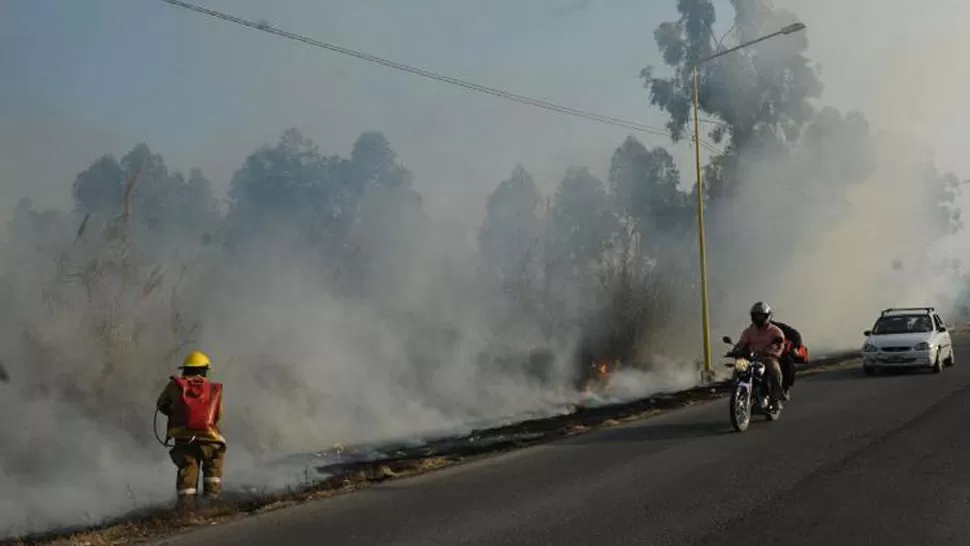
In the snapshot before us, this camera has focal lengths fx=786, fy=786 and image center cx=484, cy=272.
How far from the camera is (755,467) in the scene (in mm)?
7656

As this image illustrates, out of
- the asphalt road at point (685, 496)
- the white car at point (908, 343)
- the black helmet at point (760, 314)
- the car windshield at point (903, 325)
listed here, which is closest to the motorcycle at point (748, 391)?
the asphalt road at point (685, 496)

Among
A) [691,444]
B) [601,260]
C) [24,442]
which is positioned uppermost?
[601,260]

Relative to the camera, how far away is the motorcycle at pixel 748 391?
10117 millimetres

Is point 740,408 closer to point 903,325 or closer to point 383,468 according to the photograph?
point 383,468

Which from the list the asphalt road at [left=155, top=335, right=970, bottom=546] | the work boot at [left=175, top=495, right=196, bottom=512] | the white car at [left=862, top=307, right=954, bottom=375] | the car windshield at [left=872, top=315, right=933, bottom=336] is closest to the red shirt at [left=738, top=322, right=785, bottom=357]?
the asphalt road at [left=155, top=335, right=970, bottom=546]

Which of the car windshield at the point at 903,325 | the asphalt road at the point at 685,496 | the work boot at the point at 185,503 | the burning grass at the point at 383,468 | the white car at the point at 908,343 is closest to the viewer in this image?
the asphalt road at the point at 685,496

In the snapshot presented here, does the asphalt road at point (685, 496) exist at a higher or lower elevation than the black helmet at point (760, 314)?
lower

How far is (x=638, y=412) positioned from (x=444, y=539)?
8.52 metres

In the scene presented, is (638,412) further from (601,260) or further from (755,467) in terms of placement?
(601,260)

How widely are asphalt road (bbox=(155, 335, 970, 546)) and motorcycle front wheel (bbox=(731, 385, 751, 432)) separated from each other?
217mm

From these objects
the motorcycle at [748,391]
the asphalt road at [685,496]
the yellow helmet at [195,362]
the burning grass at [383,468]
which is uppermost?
the yellow helmet at [195,362]

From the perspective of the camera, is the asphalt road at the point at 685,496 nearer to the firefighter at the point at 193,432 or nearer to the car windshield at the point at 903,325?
the firefighter at the point at 193,432

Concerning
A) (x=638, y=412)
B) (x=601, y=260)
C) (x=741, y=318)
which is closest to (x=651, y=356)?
(x=601, y=260)

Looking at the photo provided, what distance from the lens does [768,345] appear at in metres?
10.9
